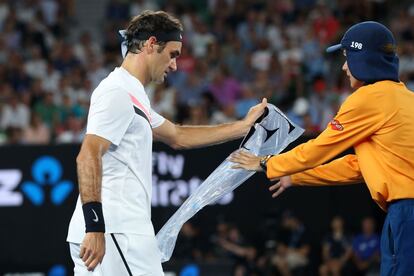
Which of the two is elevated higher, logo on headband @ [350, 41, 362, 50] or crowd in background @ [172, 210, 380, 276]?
logo on headband @ [350, 41, 362, 50]

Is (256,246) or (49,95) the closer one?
(256,246)

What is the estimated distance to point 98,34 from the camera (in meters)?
19.2

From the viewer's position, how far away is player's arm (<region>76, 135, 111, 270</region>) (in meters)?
5.30

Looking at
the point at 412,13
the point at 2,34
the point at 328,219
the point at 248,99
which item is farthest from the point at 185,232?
the point at 2,34

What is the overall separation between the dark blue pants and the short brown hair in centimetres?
162

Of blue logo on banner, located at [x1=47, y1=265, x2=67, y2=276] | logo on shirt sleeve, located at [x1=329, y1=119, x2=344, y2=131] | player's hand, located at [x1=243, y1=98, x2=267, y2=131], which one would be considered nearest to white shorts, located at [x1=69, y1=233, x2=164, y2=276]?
logo on shirt sleeve, located at [x1=329, y1=119, x2=344, y2=131]

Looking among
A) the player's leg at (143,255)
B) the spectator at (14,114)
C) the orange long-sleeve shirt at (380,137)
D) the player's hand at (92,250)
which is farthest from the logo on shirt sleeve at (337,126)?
the spectator at (14,114)

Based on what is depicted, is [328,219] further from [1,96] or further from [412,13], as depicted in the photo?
[1,96]

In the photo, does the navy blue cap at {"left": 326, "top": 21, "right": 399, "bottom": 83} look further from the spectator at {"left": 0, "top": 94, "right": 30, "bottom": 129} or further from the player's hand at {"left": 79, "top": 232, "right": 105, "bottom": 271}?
the spectator at {"left": 0, "top": 94, "right": 30, "bottom": 129}

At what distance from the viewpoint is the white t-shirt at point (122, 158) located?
18.2 feet

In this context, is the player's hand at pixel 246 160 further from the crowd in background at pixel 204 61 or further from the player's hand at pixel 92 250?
the crowd in background at pixel 204 61

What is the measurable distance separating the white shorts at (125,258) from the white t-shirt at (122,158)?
4cm

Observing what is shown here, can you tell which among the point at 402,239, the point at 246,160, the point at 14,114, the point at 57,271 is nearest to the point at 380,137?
the point at 402,239

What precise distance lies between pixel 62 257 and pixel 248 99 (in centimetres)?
418
